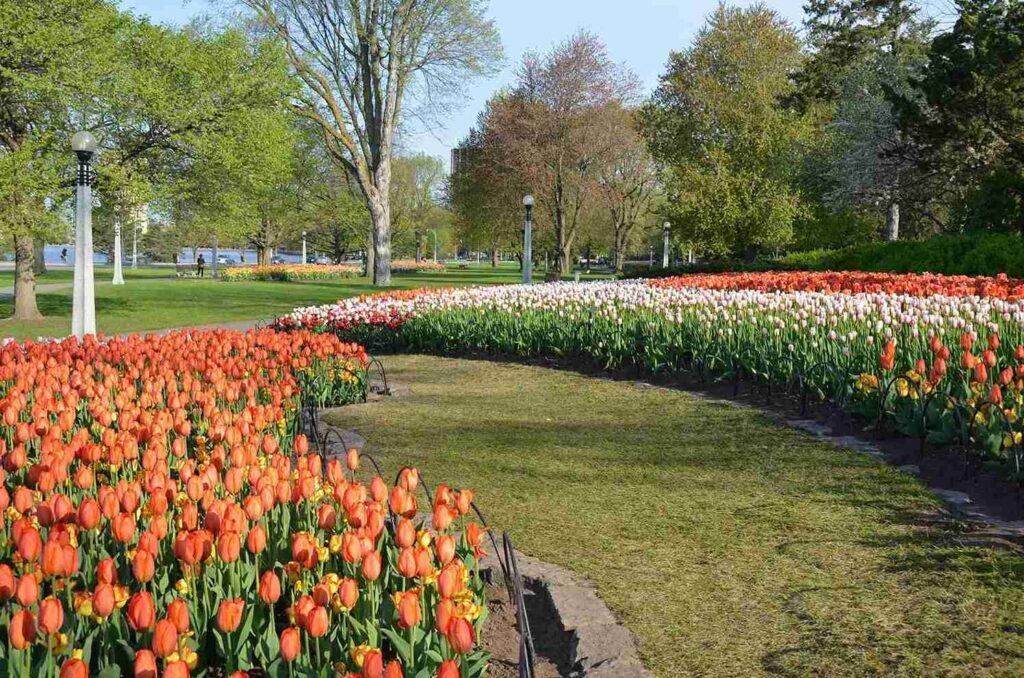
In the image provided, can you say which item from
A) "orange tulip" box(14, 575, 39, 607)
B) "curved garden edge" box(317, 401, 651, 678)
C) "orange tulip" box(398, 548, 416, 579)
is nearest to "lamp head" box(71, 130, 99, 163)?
"curved garden edge" box(317, 401, 651, 678)

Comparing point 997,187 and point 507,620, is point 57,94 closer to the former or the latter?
point 507,620

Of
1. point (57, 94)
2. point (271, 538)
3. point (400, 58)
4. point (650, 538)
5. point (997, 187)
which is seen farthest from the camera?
point (400, 58)

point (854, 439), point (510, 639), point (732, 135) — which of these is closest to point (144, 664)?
point (510, 639)

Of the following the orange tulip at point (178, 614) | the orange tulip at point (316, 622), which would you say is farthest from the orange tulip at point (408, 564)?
the orange tulip at point (178, 614)

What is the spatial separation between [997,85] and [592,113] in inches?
811

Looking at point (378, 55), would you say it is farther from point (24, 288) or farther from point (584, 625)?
point (584, 625)

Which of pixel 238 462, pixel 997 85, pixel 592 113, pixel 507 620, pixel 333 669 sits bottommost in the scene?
pixel 507 620

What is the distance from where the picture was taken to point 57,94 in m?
17.3

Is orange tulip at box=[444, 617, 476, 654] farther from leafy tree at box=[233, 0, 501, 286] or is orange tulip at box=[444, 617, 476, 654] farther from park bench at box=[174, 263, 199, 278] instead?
park bench at box=[174, 263, 199, 278]

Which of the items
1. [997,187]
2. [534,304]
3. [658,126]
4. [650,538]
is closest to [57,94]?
[534,304]

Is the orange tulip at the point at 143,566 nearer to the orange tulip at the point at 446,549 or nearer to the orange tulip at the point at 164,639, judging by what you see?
the orange tulip at the point at 164,639

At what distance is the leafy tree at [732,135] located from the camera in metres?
32.2

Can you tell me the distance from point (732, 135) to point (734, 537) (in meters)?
32.1

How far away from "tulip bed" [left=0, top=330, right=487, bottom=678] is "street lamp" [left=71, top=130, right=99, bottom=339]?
8.84m
